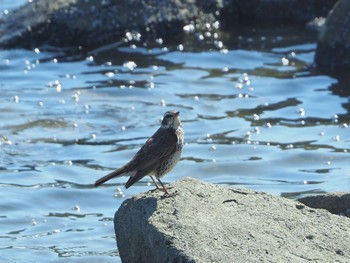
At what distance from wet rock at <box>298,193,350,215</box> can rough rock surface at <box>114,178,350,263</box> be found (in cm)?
74

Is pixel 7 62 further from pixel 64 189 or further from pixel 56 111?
pixel 64 189

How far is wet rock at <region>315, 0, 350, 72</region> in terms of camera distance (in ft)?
42.7

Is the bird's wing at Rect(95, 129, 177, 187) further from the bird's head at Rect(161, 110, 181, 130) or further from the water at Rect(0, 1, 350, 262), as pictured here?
the water at Rect(0, 1, 350, 262)

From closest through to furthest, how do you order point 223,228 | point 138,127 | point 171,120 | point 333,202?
1. point 223,228
2. point 171,120
3. point 333,202
4. point 138,127

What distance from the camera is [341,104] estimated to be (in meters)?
12.1

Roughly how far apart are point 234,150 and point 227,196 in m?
4.04

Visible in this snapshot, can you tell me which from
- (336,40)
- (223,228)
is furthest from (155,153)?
(336,40)

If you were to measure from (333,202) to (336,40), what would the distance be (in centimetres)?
583

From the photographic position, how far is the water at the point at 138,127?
9391mm

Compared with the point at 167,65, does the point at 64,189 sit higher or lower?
lower

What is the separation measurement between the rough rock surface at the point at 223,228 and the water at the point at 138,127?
1.75 metres

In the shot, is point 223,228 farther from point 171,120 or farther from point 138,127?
point 138,127

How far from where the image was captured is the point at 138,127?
11.6 meters

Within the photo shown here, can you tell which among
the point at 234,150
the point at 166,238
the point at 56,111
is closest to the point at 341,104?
the point at 234,150
